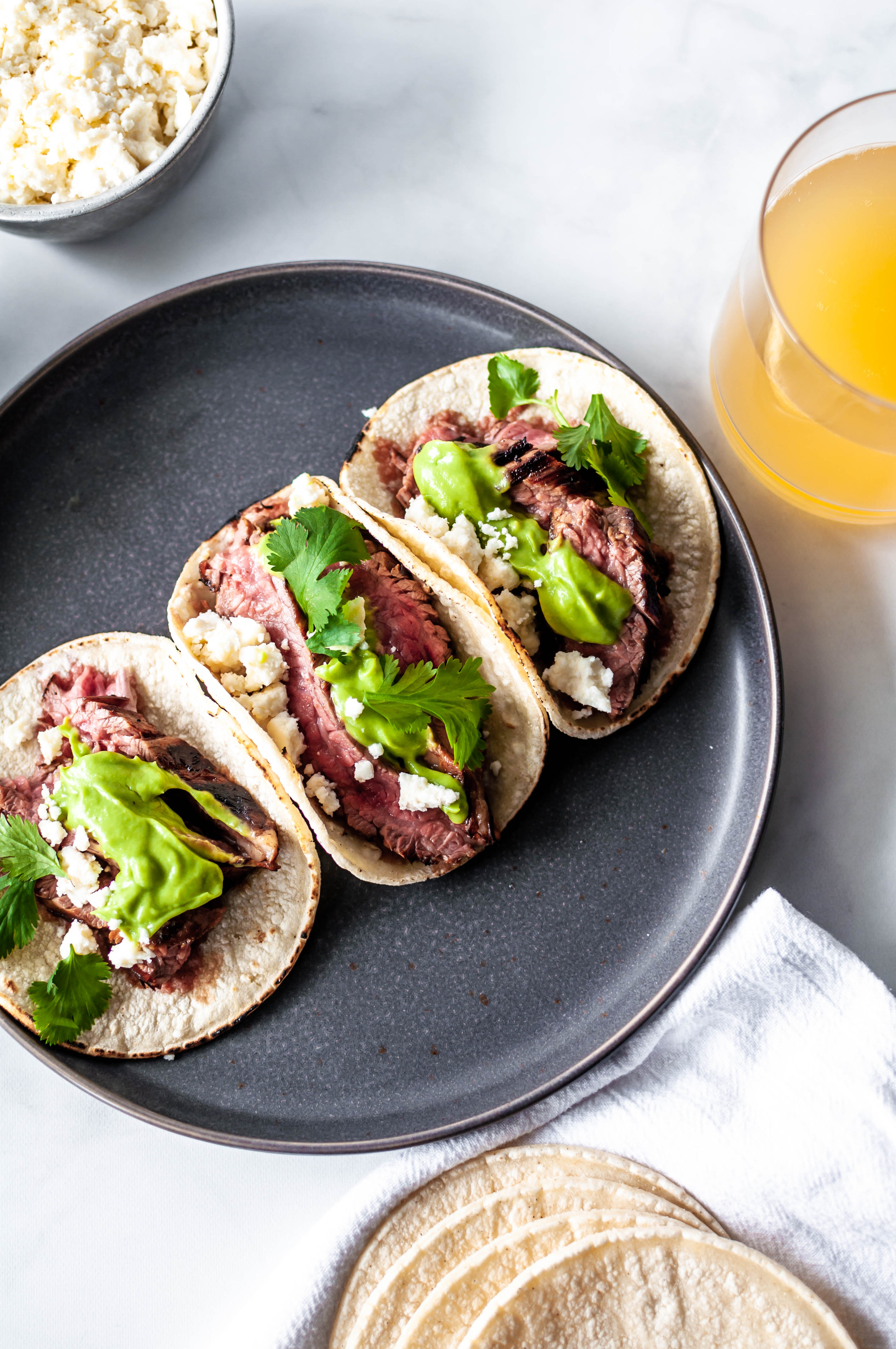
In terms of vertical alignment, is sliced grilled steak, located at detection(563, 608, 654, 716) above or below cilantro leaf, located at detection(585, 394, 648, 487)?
below

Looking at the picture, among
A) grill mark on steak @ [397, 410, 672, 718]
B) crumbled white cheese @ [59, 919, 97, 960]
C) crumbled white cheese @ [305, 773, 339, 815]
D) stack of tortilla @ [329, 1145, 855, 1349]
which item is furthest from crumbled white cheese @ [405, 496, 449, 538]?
stack of tortilla @ [329, 1145, 855, 1349]

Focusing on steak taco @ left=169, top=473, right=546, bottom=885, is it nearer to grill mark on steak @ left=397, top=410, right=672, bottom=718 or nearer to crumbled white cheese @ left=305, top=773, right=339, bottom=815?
crumbled white cheese @ left=305, top=773, right=339, bottom=815

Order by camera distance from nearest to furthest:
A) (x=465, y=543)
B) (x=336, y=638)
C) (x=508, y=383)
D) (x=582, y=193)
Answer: (x=336, y=638), (x=465, y=543), (x=508, y=383), (x=582, y=193)

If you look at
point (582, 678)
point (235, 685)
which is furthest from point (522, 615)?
point (235, 685)

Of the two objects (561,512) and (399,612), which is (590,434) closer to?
(561,512)

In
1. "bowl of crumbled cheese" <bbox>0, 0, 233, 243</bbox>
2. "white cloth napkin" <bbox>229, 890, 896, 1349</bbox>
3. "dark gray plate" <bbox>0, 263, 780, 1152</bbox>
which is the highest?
"bowl of crumbled cheese" <bbox>0, 0, 233, 243</bbox>

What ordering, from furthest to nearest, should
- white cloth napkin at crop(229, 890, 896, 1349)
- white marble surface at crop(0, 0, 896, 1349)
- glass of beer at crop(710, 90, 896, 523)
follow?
white marble surface at crop(0, 0, 896, 1349) < white cloth napkin at crop(229, 890, 896, 1349) < glass of beer at crop(710, 90, 896, 523)
